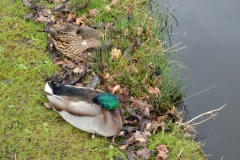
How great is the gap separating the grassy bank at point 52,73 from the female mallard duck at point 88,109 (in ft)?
0.51

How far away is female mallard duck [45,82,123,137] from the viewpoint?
3992 mm

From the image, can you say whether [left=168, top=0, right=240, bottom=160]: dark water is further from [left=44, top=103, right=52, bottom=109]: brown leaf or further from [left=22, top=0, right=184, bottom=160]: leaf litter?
[left=44, top=103, right=52, bottom=109]: brown leaf

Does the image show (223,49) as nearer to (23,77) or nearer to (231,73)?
(231,73)

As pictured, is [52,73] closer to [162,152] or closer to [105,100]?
[105,100]

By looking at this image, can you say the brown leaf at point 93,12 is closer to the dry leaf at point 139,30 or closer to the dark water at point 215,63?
the dry leaf at point 139,30

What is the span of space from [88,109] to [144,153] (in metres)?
0.78

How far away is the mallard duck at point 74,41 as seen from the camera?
16.6 feet

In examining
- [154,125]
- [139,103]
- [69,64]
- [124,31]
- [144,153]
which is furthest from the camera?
[124,31]

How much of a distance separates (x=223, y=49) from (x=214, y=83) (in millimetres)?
784

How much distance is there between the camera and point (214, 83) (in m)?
5.16

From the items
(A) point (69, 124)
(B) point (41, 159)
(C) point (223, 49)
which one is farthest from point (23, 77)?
(C) point (223, 49)

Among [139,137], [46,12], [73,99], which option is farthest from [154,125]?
[46,12]

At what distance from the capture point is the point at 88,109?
3.97m

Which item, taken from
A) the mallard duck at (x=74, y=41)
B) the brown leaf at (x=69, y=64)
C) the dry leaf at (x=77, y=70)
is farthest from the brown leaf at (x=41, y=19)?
the dry leaf at (x=77, y=70)
